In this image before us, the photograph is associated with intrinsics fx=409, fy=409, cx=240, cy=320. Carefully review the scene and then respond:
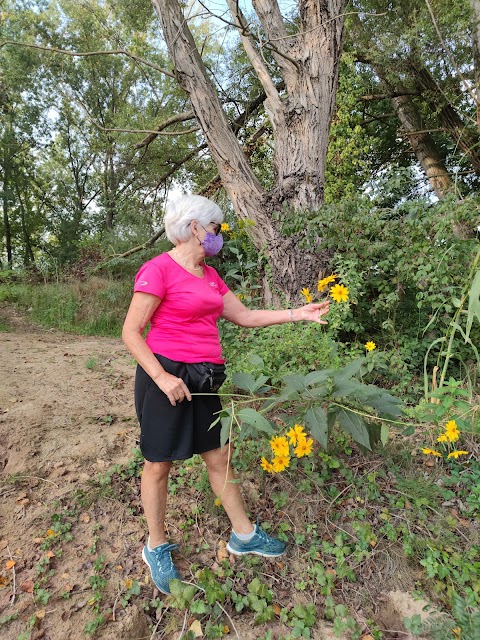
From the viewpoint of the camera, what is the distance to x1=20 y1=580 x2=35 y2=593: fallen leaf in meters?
1.68

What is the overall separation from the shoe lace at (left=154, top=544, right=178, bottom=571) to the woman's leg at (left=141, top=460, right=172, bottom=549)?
30mm

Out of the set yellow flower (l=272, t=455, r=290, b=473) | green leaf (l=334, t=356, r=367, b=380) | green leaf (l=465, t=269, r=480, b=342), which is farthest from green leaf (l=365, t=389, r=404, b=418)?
green leaf (l=465, t=269, r=480, b=342)

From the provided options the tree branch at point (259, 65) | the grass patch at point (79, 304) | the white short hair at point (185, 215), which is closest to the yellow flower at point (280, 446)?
the white short hair at point (185, 215)

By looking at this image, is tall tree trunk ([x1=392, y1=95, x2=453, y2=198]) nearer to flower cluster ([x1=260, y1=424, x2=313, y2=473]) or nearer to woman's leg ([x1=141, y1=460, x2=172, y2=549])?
flower cluster ([x1=260, y1=424, x2=313, y2=473])

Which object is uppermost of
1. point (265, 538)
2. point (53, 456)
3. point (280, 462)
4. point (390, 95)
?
point (390, 95)

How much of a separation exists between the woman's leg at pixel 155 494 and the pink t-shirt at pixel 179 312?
1.49 ft

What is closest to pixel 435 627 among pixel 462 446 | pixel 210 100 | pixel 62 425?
pixel 462 446

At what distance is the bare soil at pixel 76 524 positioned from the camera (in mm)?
1589

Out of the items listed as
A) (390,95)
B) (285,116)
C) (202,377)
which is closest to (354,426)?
(202,377)

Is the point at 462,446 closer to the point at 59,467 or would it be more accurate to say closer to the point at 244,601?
the point at 244,601

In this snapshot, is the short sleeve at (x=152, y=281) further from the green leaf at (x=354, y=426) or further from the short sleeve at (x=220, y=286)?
the green leaf at (x=354, y=426)

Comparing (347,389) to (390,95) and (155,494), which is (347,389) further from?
(390,95)

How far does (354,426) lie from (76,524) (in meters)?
1.46

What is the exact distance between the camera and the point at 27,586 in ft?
5.56
